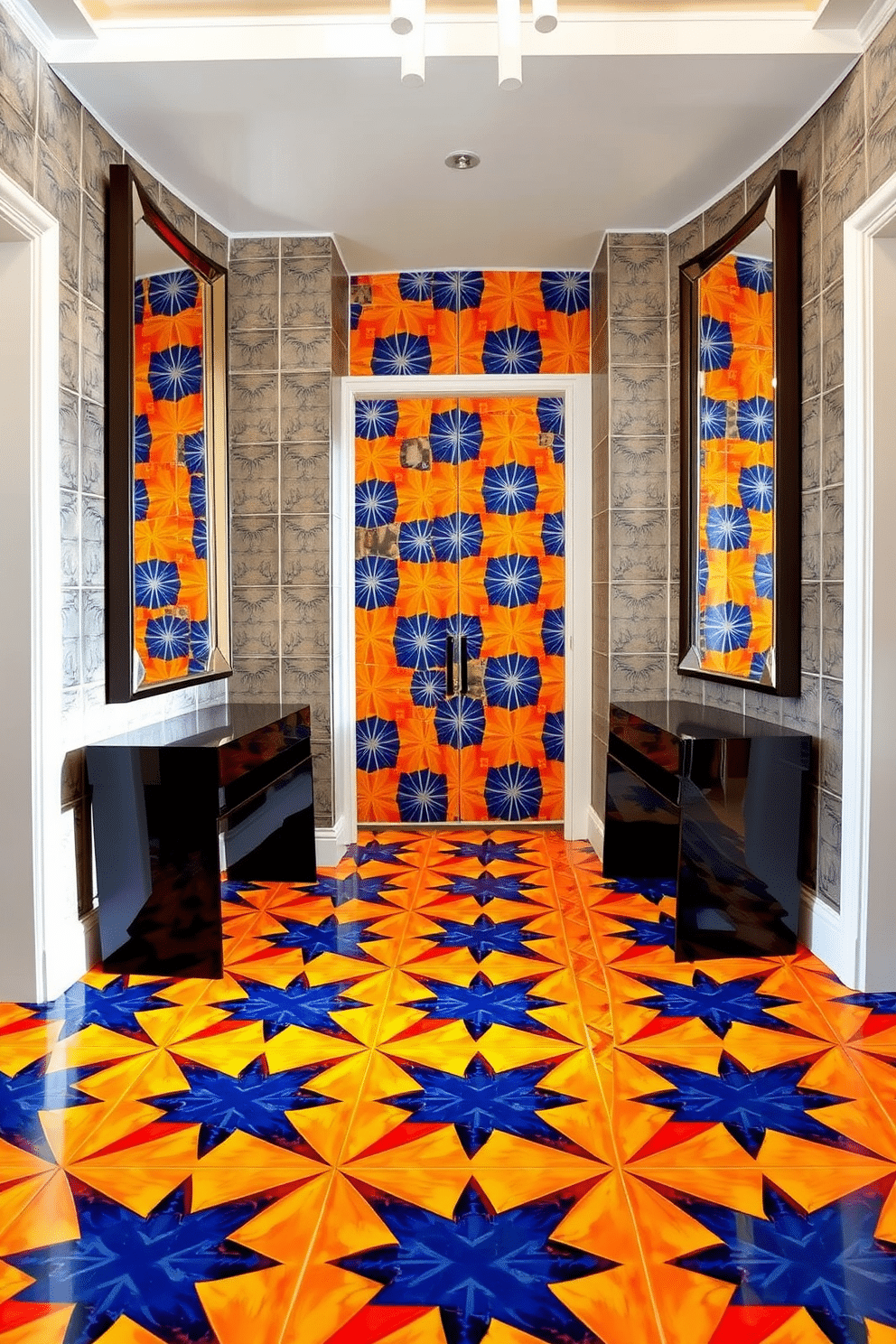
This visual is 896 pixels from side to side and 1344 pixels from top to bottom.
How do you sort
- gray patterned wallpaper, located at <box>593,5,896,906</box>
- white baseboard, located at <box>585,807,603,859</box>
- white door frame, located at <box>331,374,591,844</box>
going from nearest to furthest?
gray patterned wallpaper, located at <box>593,5,896,906</box>
white baseboard, located at <box>585,807,603,859</box>
white door frame, located at <box>331,374,591,844</box>

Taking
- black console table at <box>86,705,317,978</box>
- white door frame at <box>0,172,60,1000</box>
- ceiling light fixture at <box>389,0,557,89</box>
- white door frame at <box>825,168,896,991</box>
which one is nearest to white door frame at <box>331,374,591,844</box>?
black console table at <box>86,705,317,978</box>

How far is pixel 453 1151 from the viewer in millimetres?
2117

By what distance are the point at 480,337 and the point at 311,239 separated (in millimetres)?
1021

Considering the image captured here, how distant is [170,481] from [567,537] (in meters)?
2.22

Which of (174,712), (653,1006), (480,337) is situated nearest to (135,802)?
(174,712)

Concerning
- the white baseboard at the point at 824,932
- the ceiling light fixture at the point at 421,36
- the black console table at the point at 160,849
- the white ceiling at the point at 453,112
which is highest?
the white ceiling at the point at 453,112

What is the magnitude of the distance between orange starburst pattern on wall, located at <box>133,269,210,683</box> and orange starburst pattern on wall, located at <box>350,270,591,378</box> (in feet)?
4.08

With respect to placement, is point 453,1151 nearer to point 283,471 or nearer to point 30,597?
point 30,597

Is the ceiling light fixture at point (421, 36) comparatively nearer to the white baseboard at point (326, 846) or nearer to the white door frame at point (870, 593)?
the white door frame at point (870, 593)

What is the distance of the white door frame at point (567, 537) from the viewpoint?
16.3 ft

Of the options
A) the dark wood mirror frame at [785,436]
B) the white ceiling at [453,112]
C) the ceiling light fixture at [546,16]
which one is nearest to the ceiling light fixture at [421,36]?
the ceiling light fixture at [546,16]

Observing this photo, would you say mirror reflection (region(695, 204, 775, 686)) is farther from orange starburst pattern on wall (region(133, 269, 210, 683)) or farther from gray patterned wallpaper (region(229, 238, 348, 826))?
orange starburst pattern on wall (region(133, 269, 210, 683))

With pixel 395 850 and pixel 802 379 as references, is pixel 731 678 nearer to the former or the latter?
pixel 802 379

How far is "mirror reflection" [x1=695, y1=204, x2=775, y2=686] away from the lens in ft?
11.6
